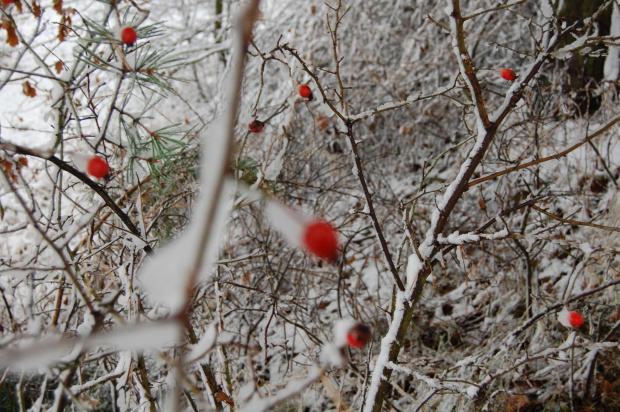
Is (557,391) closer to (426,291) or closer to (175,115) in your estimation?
(426,291)

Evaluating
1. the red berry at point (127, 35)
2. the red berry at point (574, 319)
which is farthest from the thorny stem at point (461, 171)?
the red berry at point (127, 35)

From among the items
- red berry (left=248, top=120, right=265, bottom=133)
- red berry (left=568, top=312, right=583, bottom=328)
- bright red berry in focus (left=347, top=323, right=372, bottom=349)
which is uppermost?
red berry (left=248, top=120, right=265, bottom=133)

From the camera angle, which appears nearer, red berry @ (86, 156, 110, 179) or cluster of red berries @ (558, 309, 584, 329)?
red berry @ (86, 156, 110, 179)

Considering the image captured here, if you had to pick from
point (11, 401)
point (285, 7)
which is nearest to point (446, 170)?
point (285, 7)

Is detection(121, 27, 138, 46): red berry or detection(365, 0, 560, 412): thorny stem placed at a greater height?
detection(121, 27, 138, 46): red berry

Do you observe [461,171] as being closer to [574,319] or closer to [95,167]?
[574,319]

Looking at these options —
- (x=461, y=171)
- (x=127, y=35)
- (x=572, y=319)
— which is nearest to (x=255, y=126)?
(x=127, y=35)

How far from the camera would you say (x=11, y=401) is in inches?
91.7

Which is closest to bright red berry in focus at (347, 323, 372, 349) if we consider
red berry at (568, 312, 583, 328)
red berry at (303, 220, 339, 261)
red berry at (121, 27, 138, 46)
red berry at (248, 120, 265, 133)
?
red berry at (303, 220, 339, 261)

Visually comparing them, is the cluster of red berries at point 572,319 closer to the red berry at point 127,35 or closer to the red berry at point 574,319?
the red berry at point 574,319

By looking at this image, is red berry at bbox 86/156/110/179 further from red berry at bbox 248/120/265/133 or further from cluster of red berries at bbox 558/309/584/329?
cluster of red berries at bbox 558/309/584/329

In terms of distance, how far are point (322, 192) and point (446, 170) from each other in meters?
1.38

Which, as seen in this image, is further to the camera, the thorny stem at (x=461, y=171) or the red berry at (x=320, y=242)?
the thorny stem at (x=461, y=171)

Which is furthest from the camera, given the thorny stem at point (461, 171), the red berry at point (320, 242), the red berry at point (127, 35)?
the red berry at point (127, 35)
